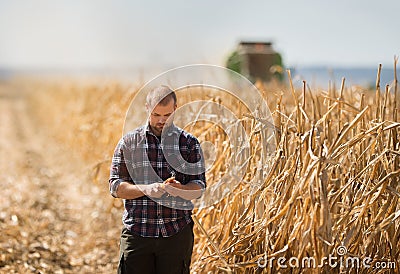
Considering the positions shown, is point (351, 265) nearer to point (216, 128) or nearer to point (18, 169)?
point (216, 128)

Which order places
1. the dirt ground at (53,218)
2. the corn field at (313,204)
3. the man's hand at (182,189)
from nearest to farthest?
the man's hand at (182,189) < the corn field at (313,204) < the dirt ground at (53,218)

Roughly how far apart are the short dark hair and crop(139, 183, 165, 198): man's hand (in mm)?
321

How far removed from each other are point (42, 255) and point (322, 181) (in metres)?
2.62

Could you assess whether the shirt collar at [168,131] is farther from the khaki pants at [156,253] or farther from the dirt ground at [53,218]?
the dirt ground at [53,218]

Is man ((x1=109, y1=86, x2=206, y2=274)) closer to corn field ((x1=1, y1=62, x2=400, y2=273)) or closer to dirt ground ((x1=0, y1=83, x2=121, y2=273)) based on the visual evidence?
corn field ((x1=1, y1=62, x2=400, y2=273))


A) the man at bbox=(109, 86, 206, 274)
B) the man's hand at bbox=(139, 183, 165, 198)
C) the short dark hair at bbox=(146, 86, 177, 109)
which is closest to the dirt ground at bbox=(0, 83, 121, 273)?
the man at bbox=(109, 86, 206, 274)

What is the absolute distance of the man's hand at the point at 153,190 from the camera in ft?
7.54

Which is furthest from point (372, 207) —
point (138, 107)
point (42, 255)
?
point (138, 107)

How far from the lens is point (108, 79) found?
9.17m

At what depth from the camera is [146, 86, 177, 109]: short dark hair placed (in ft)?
7.74

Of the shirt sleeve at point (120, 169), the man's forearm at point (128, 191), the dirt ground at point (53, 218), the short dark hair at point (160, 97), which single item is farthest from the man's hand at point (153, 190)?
the dirt ground at point (53, 218)

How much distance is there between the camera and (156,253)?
8.20 ft

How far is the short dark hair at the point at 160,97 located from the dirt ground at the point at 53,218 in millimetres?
1952

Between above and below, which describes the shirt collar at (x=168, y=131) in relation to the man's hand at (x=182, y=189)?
above
